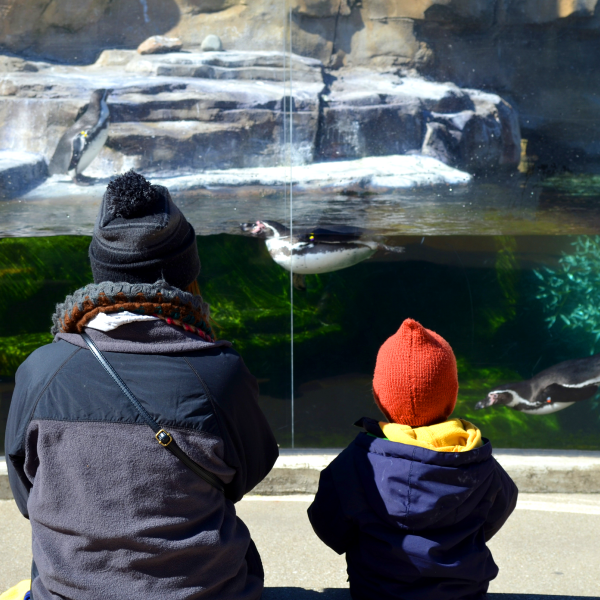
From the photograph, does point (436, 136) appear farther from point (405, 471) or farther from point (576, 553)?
point (405, 471)

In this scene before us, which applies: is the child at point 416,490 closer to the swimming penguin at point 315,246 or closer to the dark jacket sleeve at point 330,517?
the dark jacket sleeve at point 330,517

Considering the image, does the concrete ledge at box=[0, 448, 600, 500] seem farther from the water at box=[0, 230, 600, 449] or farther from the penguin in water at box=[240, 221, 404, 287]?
the penguin in water at box=[240, 221, 404, 287]

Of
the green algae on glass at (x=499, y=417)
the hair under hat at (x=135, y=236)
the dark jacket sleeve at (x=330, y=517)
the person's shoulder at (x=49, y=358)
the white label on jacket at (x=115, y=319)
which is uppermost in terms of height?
the hair under hat at (x=135, y=236)

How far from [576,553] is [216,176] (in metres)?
2.79

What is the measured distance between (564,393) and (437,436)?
2755mm

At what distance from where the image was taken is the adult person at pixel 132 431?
1457 mm

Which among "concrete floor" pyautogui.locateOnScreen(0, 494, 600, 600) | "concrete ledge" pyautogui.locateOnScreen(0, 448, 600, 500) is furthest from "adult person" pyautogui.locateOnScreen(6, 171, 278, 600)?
"concrete ledge" pyautogui.locateOnScreen(0, 448, 600, 500)

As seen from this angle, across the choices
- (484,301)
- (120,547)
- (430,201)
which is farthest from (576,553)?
(120,547)

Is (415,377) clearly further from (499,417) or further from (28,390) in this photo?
(499,417)

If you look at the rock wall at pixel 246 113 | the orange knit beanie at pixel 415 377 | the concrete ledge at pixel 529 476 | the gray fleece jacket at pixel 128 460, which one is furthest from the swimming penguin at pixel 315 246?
the gray fleece jacket at pixel 128 460

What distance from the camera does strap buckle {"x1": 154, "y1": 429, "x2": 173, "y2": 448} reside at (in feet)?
4.75

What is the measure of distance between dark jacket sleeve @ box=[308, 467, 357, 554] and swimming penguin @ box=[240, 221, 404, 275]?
2.32 m

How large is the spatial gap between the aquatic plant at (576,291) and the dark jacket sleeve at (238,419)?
A: 9.59 ft

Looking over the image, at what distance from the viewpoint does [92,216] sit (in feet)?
13.5
